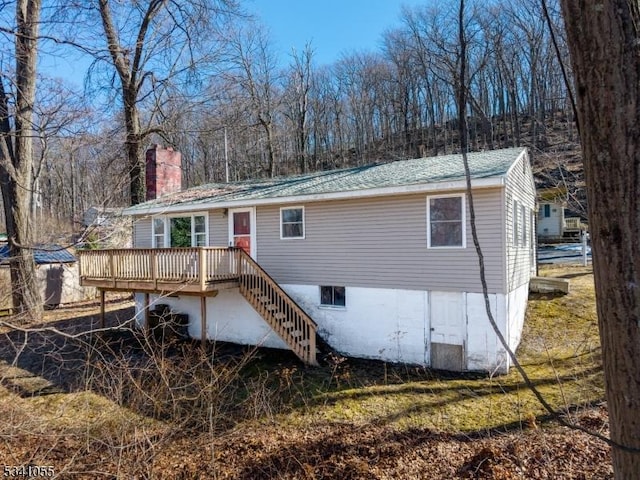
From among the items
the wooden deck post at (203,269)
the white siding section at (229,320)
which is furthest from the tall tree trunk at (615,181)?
the white siding section at (229,320)

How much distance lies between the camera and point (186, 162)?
1281 inches

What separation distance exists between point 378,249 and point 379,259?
0.83 ft

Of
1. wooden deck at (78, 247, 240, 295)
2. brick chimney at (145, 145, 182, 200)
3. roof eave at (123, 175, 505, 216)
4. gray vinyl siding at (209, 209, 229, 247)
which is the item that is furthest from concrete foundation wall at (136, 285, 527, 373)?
brick chimney at (145, 145, 182, 200)

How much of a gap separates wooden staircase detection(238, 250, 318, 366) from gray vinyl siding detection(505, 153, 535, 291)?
4912mm

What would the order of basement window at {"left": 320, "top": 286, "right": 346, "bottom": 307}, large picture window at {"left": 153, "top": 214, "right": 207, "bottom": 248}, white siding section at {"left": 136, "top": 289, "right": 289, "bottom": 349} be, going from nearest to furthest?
basement window at {"left": 320, "top": 286, "right": 346, "bottom": 307} → white siding section at {"left": 136, "top": 289, "right": 289, "bottom": 349} → large picture window at {"left": 153, "top": 214, "right": 207, "bottom": 248}

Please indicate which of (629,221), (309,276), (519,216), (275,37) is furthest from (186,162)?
(629,221)

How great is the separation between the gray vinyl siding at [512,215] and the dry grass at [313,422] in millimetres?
1919

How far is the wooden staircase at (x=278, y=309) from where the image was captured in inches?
406

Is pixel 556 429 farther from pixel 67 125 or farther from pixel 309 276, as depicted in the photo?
pixel 67 125

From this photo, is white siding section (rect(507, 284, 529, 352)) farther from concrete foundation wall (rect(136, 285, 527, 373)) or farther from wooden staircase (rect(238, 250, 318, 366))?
wooden staircase (rect(238, 250, 318, 366))

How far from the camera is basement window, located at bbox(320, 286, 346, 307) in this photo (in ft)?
36.5

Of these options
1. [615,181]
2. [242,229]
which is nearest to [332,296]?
[242,229]

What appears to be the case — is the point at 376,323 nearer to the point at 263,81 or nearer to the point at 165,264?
the point at 165,264

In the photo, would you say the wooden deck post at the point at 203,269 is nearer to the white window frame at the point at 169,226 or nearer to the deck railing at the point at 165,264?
the deck railing at the point at 165,264
